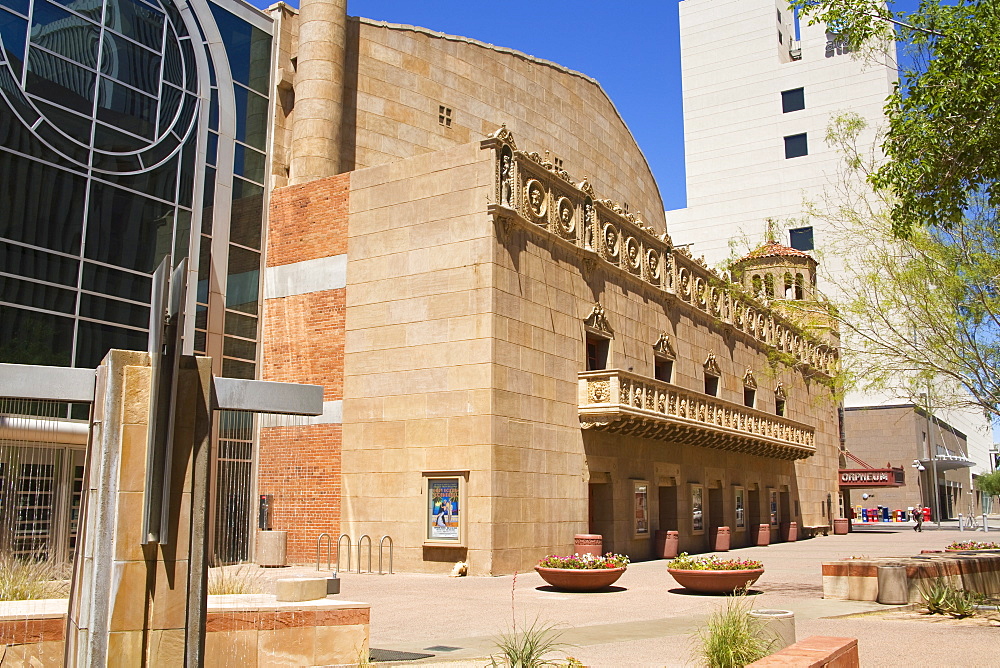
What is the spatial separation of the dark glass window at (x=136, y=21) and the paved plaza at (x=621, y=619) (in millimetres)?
15356

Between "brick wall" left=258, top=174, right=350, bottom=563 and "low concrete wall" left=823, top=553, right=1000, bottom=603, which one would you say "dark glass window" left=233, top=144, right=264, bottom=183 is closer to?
"brick wall" left=258, top=174, right=350, bottom=563

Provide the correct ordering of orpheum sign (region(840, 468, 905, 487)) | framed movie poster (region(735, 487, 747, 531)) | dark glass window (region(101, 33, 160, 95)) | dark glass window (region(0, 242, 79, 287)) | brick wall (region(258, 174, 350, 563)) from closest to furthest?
1. dark glass window (region(0, 242, 79, 287))
2. dark glass window (region(101, 33, 160, 95))
3. brick wall (region(258, 174, 350, 563))
4. framed movie poster (region(735, 487, 747, 531))
5. orpheum sign (region(840, 468, 905, 487))

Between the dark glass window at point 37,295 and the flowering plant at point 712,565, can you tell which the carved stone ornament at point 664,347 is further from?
the dark glass window at point 37,295

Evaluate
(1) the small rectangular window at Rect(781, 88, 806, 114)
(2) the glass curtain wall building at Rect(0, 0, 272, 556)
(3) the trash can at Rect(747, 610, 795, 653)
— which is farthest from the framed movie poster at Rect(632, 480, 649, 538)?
(1) the small rectangular window at Rect(781, 88, 806, 114)

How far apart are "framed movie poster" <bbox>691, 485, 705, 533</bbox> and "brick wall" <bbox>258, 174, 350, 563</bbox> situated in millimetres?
15636

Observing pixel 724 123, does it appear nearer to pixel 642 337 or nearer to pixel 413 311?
pixel 642 337

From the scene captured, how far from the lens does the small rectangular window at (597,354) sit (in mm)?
30906

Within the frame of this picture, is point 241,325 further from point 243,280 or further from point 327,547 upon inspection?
point 327,547

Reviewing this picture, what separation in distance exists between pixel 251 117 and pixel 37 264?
382 inches

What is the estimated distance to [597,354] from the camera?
3120cm

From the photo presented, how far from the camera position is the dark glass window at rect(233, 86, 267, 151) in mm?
29469

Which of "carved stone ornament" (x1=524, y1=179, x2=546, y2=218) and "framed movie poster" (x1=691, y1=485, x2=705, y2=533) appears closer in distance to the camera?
"carved stone ornament" (x1=524, y1=179, x2=546, y2=218)

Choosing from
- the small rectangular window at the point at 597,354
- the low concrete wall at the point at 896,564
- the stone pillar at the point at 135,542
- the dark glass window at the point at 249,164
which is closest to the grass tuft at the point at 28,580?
the stone pillar at the point at 135,542

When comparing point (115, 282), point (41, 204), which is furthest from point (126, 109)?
point (115, 282)
